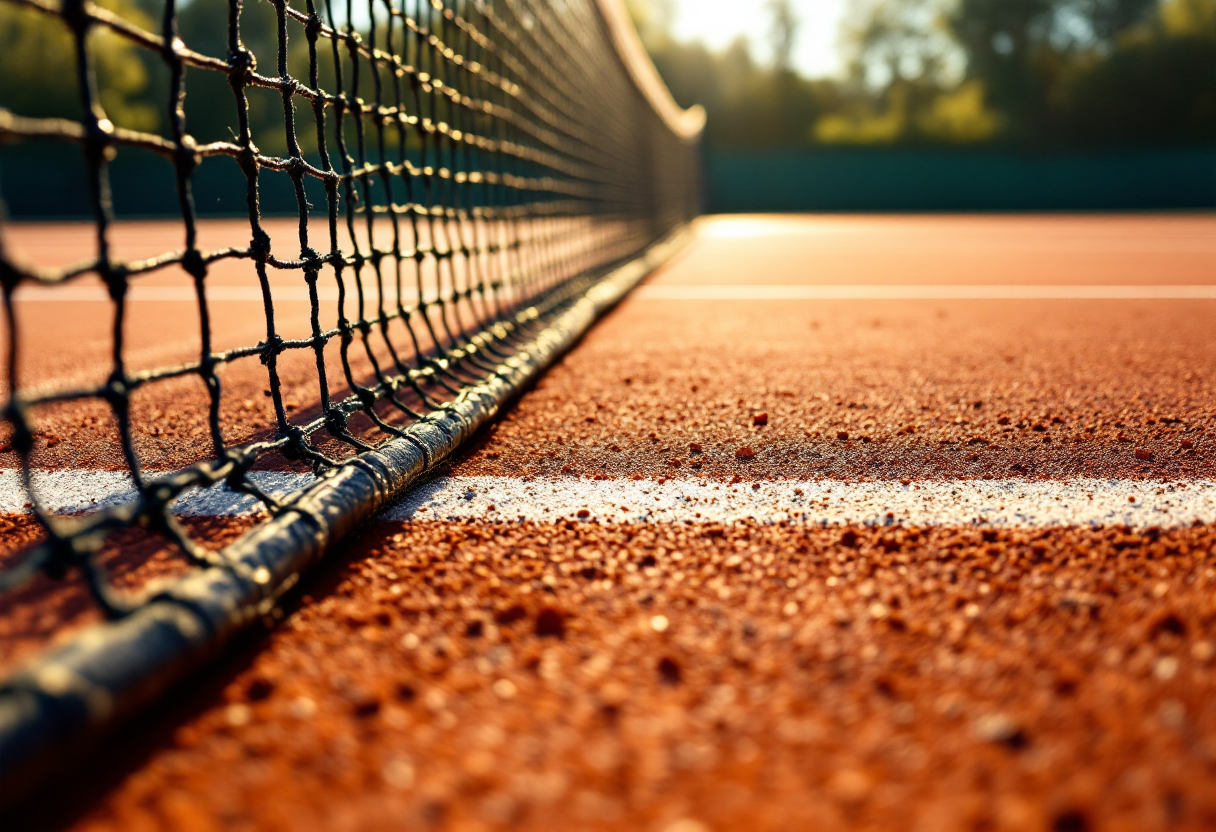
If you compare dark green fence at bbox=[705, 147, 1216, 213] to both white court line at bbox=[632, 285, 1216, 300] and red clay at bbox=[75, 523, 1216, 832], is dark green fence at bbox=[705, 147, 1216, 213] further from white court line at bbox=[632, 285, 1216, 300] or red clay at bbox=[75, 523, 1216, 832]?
red clay at bbox=[75, 523, 1216, 832]

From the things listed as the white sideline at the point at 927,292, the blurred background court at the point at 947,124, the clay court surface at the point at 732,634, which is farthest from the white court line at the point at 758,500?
the blurred background court at the point at 947,124

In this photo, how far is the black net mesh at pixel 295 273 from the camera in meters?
1.04

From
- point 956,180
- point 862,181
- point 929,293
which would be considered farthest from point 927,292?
point 956,180

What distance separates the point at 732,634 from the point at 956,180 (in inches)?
956

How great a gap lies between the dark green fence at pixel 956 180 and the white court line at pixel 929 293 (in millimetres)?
18805

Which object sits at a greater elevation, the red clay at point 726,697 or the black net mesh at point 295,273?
the black net mesh at point 295,273

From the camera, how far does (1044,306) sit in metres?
3.99

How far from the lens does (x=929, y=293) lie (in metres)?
4.68

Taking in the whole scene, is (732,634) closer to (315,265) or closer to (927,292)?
(315,265)

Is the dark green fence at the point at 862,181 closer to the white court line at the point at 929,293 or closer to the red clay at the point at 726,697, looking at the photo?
the white court line at the point at 929,293

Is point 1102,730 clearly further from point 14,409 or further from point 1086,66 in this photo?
point 1086,66

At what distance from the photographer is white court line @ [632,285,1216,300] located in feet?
14.4

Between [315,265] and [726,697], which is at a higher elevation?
[315,265]

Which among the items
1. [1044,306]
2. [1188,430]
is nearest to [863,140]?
[1044,306]
